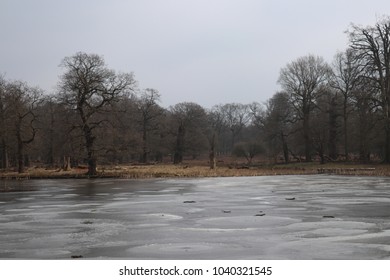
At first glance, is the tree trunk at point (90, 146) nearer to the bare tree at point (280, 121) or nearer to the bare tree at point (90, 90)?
the bare tree at point (90, 90)

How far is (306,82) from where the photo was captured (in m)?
57.5

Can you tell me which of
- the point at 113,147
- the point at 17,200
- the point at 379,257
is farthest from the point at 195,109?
the point at 379,257

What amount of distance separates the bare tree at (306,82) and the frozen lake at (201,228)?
40267 millimetres

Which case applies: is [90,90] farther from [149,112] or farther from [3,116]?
[149,112]

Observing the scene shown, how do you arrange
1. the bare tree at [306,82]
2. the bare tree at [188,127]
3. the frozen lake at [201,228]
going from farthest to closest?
1. the bare tree at [188,127]
2. the bare tree at [306,82]
3. the frozen lake at [201,228]

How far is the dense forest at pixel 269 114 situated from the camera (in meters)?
40.0

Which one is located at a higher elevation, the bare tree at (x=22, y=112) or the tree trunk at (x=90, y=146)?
the bare tree at (x=22, y=112)

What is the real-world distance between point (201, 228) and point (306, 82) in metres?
48.9

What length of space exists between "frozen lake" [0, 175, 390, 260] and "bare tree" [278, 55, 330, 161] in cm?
4027

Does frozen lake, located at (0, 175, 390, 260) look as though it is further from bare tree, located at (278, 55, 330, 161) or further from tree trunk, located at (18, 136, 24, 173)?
bare tree, located at (278, 55, 330, 161)

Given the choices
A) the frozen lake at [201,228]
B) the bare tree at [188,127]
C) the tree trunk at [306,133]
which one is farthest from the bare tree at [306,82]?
the frozen lake at [201,228]

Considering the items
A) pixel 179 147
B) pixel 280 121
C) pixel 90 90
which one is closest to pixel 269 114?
pixel 280 121

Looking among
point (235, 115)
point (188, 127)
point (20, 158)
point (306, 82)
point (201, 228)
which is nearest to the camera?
point (201, 228)

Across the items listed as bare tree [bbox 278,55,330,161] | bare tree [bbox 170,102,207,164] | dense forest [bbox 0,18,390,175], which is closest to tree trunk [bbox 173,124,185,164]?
bare tree [bbox 170,102,207,164]
